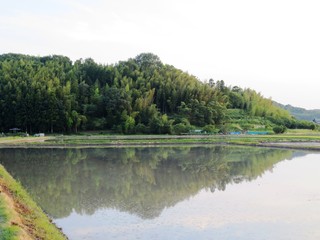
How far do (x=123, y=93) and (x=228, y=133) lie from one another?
1398 centimetres

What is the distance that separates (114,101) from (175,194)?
34.6 m

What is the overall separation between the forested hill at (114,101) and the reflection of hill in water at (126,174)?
15.0m

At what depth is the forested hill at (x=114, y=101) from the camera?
47.1m

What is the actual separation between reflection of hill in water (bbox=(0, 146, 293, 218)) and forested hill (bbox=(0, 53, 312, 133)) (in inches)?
589

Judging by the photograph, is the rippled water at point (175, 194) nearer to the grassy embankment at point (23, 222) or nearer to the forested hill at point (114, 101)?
the grassy embankment at point (23, 222)

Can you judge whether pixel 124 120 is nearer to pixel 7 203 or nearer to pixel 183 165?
pixel 183 165

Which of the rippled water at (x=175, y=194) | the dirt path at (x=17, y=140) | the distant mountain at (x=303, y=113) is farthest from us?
the distant mountain at (x=303, y=113)

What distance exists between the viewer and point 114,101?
164 feet

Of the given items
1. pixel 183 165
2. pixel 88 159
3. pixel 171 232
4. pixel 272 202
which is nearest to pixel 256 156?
pixel 183 165

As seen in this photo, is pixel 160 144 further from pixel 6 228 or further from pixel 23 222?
pixel 6 228

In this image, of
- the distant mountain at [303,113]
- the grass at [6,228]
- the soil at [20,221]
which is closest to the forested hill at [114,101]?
the soil at [20,221]

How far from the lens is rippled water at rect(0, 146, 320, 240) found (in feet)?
37.5

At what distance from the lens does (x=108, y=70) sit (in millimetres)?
61938

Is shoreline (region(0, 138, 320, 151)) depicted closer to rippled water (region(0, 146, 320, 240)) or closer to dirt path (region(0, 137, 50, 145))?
dirt path (region(0, 137, 50, 145))
